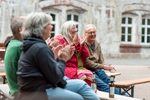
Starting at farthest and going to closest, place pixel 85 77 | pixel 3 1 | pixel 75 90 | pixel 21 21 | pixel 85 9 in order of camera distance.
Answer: pixel 85 9
pixel 3 1
pixel 85 77
pixel 21 21
pixel 75 90

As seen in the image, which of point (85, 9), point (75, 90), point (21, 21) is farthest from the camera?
point (85, 9)

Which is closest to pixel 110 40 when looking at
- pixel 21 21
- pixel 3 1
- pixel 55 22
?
pixel 55 22

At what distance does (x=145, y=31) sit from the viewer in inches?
820

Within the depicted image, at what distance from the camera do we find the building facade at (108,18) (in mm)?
18609

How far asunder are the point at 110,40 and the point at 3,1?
5308 mm

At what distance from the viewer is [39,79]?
386 centimetres

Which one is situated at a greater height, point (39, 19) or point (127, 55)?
point (39, 19)

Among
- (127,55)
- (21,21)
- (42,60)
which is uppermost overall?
(21,21)

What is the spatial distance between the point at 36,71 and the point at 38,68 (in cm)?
3

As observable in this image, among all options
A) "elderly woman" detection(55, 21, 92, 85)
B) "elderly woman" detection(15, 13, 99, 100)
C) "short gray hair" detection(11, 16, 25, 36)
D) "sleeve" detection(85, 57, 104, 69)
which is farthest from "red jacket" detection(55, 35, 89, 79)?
"elderly woman" detection(15, 13, 99, 100)

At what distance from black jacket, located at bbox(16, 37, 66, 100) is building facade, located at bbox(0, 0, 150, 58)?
14.6 metres

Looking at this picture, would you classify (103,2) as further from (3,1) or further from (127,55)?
(3,1)

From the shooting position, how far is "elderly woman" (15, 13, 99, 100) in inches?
150

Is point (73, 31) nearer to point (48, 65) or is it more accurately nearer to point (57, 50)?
point (57, 50)
